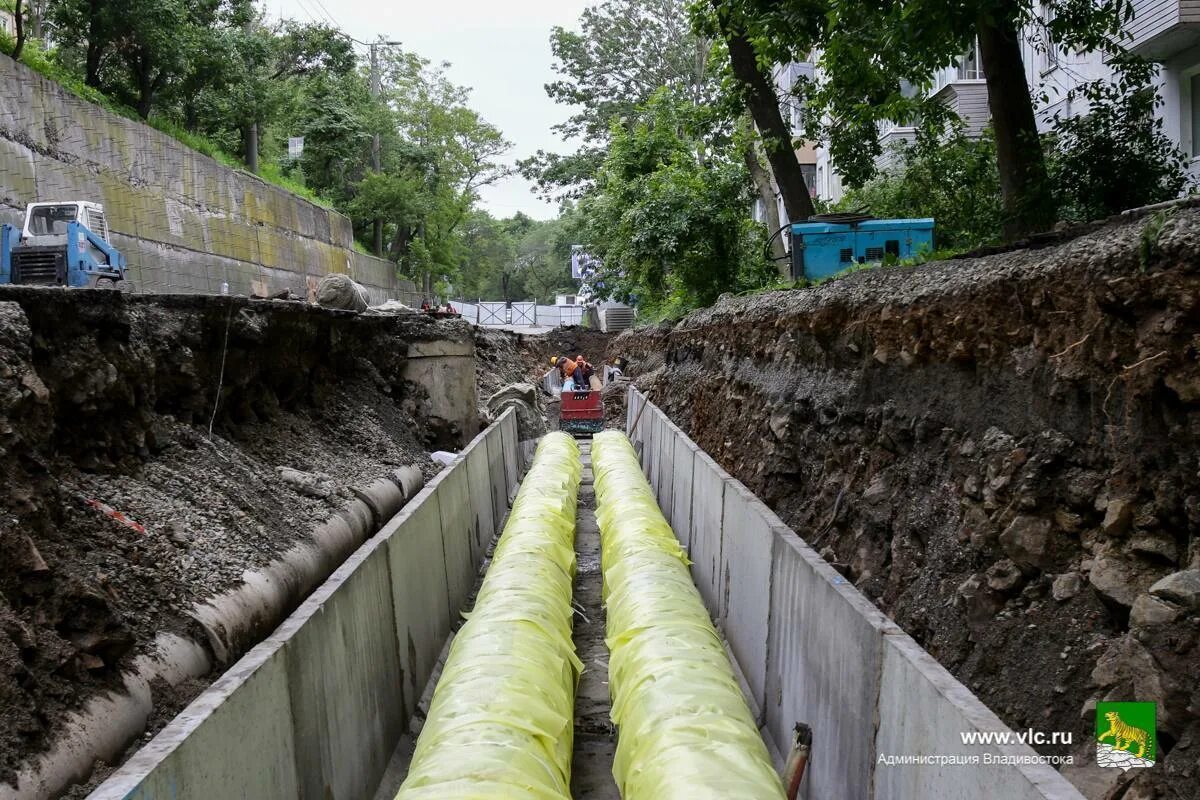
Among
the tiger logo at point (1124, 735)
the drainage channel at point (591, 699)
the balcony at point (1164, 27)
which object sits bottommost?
the drainage channel at point (591, 699)

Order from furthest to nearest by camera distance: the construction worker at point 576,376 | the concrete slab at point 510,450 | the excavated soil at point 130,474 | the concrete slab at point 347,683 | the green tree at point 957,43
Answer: the construction worker at point 576,376
the concrete slab at point 510,450
the green tree at point 957,43
the excavated soil at point 130,474
the concrete slab at point 347,683

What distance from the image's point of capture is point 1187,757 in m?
2.97

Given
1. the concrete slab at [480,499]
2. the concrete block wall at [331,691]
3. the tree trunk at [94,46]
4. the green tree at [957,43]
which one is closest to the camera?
the concrete block wall at [331,691]

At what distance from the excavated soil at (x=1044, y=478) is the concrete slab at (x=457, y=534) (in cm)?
296

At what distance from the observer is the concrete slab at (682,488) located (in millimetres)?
9203

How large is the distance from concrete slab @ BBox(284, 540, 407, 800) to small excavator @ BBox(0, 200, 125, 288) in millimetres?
13675

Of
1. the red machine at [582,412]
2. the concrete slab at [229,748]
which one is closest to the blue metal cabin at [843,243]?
the red machine at [582,412]

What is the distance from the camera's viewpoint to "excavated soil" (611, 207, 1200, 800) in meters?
3.45

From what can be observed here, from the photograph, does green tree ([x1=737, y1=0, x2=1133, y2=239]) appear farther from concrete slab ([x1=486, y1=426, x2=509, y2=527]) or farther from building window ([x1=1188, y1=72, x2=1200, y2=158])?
concrete slab ([x1=486, y1=426, x2=509, y2=527])

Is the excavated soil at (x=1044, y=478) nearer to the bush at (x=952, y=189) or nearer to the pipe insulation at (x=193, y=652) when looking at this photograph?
the pipe insulation at (x=193, y=652)

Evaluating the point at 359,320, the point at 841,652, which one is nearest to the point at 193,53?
the point at 359,320

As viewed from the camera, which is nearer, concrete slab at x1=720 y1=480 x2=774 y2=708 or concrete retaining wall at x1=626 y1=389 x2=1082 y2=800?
concrete retaining wall at x1=626 y1=389 x2=1082 y2=800

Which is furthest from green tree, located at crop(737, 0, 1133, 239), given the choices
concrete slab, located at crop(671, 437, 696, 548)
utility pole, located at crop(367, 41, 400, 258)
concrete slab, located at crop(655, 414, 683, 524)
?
utility pole, located at crop(367, 41, 400, 258)

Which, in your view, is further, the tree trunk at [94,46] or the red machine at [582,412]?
the tree trunk at [94,46]
